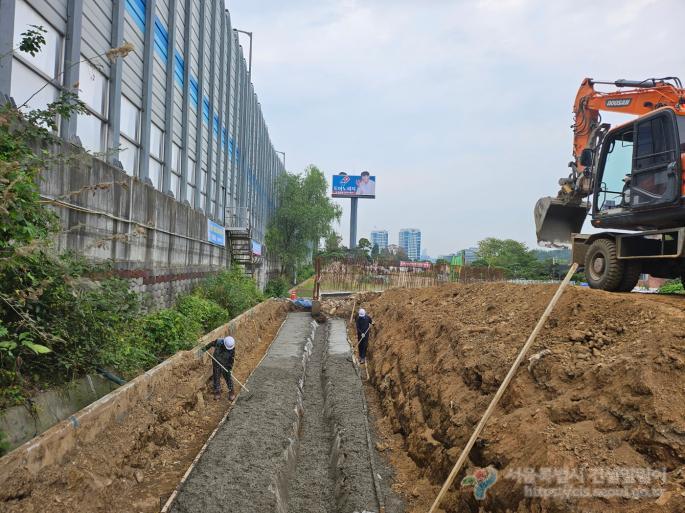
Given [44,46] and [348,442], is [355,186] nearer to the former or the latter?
[44,46]

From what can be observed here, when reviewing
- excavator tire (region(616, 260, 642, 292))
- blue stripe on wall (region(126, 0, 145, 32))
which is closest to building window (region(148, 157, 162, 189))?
blue stripe on wall (region(126, 0, 145, 32))

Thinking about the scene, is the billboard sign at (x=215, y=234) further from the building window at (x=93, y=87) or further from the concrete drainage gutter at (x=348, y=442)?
the building window at (x=93, y=87)

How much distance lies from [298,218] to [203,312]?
29.9 metres

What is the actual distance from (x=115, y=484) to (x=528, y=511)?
188 inches

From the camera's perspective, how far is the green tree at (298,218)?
43156 millimetres

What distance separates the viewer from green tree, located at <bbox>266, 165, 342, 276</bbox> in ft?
142

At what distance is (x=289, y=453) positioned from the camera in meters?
7.31

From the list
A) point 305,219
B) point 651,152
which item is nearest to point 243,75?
point 305,219

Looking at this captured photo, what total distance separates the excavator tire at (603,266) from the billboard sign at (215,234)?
14.6 meters

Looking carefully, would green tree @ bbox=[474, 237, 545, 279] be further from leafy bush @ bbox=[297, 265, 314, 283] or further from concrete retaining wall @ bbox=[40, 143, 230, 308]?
concrete retaining wall @ bbox=[40, 143, 230, 308]

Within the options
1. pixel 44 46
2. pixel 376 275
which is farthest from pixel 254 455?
pixel 376 275

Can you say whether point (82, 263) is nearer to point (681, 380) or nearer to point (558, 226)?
point (681, 380)

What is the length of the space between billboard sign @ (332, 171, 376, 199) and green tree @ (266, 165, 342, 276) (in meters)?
15.9

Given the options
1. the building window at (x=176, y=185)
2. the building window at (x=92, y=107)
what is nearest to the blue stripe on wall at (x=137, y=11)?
the building window at (x=92, y=107)
